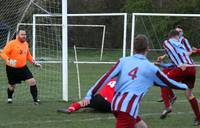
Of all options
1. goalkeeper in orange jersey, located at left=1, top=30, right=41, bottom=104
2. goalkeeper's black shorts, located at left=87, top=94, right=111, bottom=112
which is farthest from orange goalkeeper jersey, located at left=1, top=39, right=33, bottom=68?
goalkeeper's black shorts, located at left=87, top=94, right=111, bottom=112

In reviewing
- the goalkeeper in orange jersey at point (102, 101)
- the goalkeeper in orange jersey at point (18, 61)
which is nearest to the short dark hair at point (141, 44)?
the goalkeeper in orange jersey at point (102, 101)

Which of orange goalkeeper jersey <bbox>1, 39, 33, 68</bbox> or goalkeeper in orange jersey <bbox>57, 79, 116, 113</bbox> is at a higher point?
orange goalkeeper jersey <bbox>1, 39, 33, 68</bbox>

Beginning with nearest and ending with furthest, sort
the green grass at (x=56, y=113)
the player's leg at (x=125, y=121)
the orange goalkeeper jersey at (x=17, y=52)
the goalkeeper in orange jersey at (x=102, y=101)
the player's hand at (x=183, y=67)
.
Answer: the player's leg at (x=125, y=121) → the green grass at (x=56, y=113) → the player's hand at (x=183, y=67) → the goalkeeper in orange jersey at (x=102, y=101) → the orange goalkeeper jersey at (x=17, y=52)

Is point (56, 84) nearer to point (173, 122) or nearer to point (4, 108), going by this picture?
point (4, 108)

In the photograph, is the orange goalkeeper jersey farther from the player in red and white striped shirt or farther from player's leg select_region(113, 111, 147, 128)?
player's leg select_region(113, 111, 147, 128)

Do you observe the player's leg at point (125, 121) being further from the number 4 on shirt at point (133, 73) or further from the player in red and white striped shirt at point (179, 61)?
the player in red and white striped shirt at point (179, 61)

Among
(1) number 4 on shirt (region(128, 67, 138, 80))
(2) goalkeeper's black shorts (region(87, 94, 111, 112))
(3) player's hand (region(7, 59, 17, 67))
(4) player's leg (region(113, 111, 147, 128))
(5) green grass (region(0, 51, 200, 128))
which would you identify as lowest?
(5) green grass (region(0, 51, 200, 128))

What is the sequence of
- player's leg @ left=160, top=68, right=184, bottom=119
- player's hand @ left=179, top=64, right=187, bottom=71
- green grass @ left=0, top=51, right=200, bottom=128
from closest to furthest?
green grass @ left=0, top=51, right=200, bottom=128
player's hand @ left=179, top=64, right=187, bottom=71
player's leg @ left=160, top=68, right=184, bottom=119

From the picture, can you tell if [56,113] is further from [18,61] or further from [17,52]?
[17,52]

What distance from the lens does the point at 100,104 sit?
11.6m

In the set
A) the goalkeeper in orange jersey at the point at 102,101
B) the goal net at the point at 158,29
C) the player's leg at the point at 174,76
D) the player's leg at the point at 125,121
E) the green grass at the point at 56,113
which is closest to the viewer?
the player's leg at the point at 125,121

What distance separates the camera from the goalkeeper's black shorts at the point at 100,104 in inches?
454

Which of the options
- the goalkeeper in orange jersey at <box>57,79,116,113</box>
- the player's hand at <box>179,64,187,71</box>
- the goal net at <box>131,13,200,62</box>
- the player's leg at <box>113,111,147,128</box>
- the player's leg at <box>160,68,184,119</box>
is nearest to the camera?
the player's leg at <box>113,111,147,128</box>

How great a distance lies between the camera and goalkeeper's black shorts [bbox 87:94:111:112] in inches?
454
